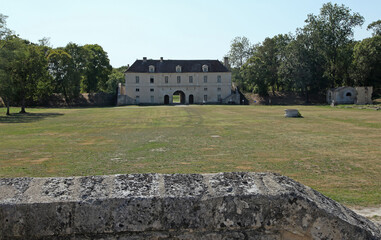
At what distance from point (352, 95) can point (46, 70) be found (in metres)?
52.0

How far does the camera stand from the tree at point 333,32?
68.4m

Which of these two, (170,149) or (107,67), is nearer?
(170,149)

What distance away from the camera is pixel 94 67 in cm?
7719

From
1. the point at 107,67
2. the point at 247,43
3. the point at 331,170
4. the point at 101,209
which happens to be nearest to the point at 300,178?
the point at 331,170

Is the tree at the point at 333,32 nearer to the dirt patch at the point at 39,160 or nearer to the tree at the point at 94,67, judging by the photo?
the tree at the point at 94,67

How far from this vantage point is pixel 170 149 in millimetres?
14172

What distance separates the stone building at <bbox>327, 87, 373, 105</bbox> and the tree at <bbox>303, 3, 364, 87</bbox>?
765 centimetres

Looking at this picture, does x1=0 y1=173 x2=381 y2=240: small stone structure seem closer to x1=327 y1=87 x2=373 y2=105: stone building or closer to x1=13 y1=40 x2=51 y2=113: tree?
x1=13 y1=40 x2=51 y2=113: tree

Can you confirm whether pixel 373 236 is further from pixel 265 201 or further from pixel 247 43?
pixel 247 43

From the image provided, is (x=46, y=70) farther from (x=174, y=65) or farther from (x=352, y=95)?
(x=352, y=95)

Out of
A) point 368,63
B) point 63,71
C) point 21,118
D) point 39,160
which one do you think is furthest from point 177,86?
point 39,160

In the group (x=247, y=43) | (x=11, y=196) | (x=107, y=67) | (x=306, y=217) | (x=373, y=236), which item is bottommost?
(x=373, y=236)

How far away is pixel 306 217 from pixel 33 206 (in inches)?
80.7

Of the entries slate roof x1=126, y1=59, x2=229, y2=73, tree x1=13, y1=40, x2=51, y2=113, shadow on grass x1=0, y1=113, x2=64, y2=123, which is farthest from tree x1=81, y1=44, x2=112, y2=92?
shadow on grass x1=0, y1=113, x2=64, y2=123
